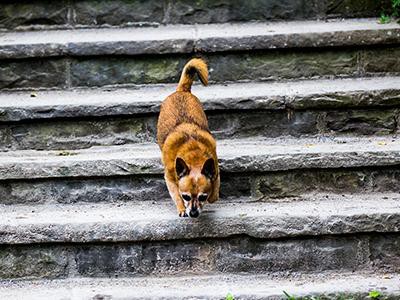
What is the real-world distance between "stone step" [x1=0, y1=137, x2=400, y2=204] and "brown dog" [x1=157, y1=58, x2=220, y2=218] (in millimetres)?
192

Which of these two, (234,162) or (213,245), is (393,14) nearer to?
(234,162)

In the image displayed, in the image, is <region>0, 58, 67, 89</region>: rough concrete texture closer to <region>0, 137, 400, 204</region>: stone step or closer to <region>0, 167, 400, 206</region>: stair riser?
<region>0, 137, 400, 204</region>: stone step

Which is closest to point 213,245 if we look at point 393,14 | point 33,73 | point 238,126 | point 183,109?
point 183,109

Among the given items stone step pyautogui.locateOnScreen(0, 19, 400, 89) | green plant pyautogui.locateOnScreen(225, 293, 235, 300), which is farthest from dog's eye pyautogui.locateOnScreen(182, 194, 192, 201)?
stone step pyautogui.locateOnScreen(0, 19, 400, 89)

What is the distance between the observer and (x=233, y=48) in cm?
526

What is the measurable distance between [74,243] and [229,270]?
2.85 feet

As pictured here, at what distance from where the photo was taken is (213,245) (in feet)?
14.3

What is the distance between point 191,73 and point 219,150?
20.0 inches

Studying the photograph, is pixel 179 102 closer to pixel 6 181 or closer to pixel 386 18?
pixel 6 181

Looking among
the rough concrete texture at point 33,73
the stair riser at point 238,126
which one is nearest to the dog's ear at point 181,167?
the stair riser at point 238,126

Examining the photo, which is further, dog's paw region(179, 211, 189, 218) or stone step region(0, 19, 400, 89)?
stone step region(0, 19, 400, 89)

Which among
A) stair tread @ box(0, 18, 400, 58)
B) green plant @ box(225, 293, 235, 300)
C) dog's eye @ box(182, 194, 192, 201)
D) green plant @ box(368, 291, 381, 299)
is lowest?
green plant @ box(225, 293, 235, 300)

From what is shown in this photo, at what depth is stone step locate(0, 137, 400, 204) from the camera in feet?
15.1

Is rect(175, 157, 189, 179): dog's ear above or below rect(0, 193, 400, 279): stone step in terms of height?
above
